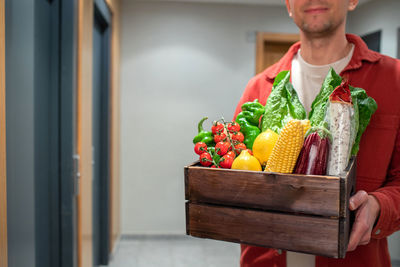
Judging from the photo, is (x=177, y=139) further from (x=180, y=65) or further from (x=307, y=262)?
(x=307, y=262)

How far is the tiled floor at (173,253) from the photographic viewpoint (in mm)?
3092

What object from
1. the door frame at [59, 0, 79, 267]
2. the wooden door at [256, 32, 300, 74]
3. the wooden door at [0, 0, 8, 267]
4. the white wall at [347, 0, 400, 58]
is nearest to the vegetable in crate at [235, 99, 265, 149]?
the wooden door at [0, 0, 8, 267]

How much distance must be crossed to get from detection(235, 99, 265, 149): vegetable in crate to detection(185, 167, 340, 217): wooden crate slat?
0.15m

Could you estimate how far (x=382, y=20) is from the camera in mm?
3295

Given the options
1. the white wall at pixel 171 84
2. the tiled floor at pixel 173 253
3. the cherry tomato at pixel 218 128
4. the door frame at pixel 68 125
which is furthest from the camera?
the white wall at pixel 171 84

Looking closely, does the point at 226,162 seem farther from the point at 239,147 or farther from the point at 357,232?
the point at 357,232

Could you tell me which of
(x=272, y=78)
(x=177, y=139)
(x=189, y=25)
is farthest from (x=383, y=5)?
(x=272, y=78)

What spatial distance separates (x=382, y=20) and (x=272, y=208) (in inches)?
127

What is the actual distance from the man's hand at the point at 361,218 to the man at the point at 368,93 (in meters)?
0.03

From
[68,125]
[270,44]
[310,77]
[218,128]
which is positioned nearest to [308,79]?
[310,77]

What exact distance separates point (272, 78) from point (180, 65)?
257 cm

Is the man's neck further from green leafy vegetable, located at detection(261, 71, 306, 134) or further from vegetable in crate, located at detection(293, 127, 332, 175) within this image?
vegetable in crate, located at detection(293, 127, 332, 175)

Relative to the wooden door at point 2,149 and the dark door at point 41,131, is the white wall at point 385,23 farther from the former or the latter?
the wooden door at point 2,149

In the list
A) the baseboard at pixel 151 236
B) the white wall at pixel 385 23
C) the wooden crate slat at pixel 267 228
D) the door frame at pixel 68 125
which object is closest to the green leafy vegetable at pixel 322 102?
the wooden crate slat at pixel 267 228
